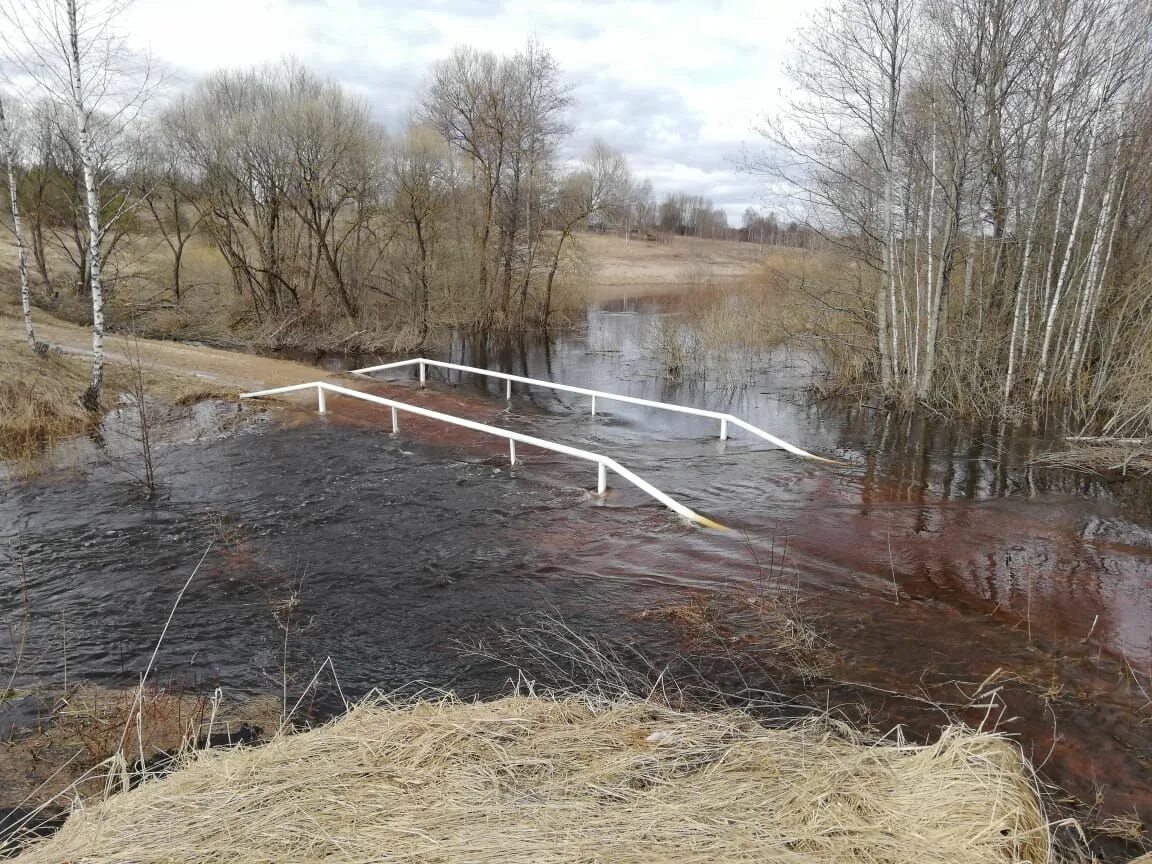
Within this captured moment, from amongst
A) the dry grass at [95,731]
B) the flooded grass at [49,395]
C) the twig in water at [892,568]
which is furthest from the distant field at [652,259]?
the dry grass at [95,731]

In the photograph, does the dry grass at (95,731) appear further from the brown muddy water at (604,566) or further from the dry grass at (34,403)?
the dry grass at (34,403)

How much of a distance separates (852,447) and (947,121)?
6.47 metres

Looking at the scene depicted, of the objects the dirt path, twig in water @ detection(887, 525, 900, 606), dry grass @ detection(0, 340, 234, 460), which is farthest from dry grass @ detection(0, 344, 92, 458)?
twig in water @ detection(887, 525, 900, 606)

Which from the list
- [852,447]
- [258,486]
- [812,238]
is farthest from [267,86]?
[852,447]

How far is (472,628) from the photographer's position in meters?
6.16

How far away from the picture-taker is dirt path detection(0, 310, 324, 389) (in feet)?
55.4

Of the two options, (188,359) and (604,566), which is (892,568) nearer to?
(604,566)

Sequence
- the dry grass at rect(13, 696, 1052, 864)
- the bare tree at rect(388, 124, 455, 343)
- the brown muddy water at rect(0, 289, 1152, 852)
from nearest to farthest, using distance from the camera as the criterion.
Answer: the dry grass at rect(13, 696, 1052, 864) < the brown muddy water at rect(0, 289, 1152, 852) < the bare tree at rect(388, 124, 455, 343)

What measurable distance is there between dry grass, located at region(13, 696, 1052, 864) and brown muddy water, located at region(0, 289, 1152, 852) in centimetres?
144

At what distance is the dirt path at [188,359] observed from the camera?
1689 cm

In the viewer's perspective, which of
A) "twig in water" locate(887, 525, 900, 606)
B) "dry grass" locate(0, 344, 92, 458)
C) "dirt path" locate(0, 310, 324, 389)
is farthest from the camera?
"dirt path" locate(0, 310, 324, 389)

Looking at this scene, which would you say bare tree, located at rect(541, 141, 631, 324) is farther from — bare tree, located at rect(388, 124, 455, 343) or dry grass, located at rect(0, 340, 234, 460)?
dry grass, located at rect(0, 340, 234, 460)

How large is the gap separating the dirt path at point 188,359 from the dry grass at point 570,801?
46.7ft

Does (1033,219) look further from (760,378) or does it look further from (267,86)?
(267,86)
